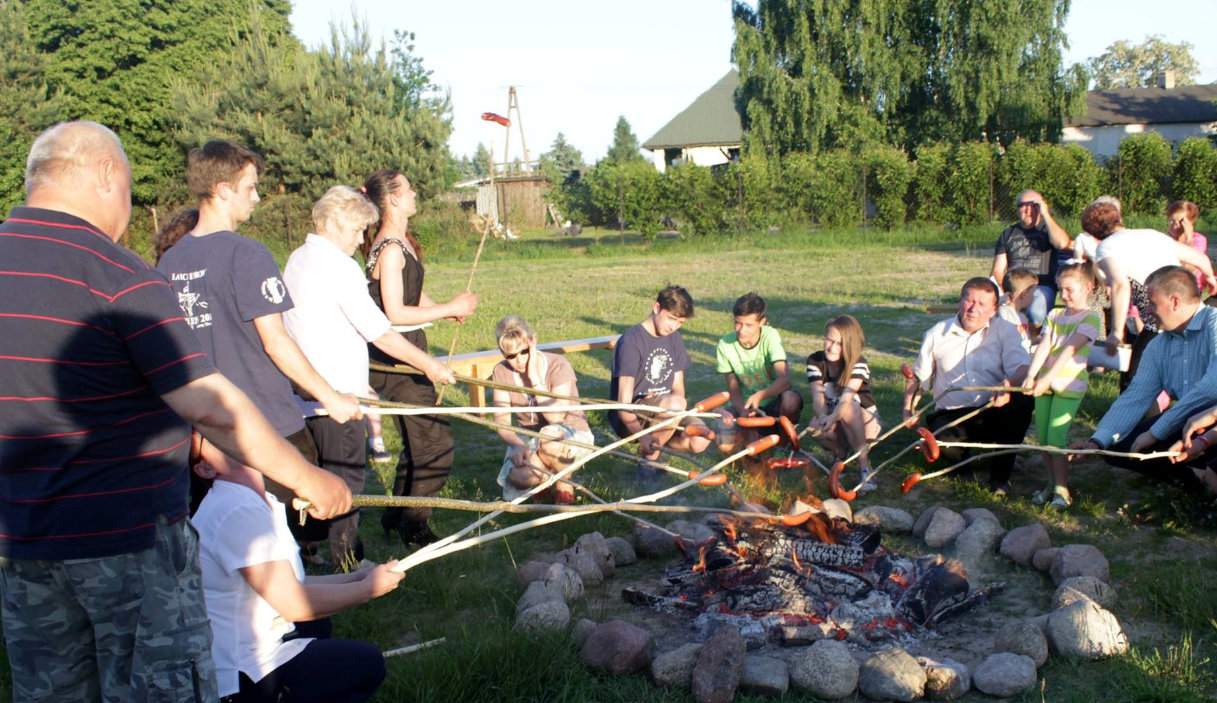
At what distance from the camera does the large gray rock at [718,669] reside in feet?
11.5

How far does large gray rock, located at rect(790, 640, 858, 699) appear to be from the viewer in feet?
11.6

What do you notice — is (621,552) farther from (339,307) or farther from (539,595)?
(339,307)

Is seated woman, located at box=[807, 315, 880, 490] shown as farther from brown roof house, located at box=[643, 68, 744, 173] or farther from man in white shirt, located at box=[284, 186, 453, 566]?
Result: brown roof house, located at box=[643, 68, 744, 173]

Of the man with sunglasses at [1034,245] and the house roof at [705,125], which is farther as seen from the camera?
the house roof at [705,125]

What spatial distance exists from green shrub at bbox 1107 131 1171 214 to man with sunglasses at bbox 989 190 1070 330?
665 inches

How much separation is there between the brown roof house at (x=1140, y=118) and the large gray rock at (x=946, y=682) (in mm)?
42661

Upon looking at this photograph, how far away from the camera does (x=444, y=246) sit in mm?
28688

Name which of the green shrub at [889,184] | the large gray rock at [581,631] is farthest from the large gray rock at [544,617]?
the green shrub at [889,184]

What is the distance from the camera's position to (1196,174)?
74.0 feet

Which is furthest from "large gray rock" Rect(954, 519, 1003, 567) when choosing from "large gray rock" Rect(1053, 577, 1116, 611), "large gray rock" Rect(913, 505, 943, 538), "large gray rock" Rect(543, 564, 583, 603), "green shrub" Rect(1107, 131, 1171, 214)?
"green shrub" Rect(1107, 131, 1171, 214)

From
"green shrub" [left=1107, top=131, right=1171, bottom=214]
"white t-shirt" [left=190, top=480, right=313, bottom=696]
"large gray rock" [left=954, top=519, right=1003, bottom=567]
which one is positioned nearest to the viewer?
"white t-shirt" [left=190, top=480, right=313, bottom=696]

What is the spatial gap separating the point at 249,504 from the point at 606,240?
86.9 feet

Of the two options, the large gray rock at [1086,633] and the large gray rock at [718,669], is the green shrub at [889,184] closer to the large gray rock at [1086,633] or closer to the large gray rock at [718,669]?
the large gray rock at [1086,633]

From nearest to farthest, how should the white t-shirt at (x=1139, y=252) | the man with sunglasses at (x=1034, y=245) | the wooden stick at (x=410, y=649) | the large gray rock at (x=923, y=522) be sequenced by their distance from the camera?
the wooden stick at (x=410, y=649) < the large gray rock at (x=923, y=522) < the white t-shirt at (x=1139, y=252) < the man with sunglasses at (x=1034, y=245)
